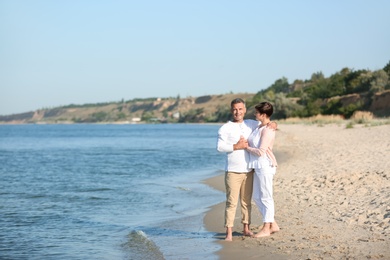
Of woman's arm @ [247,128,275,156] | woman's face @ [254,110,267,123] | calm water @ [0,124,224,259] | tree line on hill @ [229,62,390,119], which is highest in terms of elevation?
tree line on hill @ [229,62,390,119]

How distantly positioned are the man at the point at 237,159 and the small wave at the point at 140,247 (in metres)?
1.06

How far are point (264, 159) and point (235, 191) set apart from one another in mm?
626

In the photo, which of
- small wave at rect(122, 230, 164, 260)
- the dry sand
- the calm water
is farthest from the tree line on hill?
small wave at rect(122, 230, 164, 260)

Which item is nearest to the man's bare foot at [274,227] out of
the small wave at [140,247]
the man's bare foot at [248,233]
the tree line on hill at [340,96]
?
the man's bare foot at [248,233]

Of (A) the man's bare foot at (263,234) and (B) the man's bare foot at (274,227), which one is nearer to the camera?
(A) the man's bare foot at (263,234)

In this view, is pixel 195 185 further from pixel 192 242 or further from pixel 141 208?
pixel 192 242

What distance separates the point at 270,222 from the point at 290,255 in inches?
44.3

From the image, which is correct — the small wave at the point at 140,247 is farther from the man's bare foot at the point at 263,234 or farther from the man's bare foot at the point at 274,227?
the man's bare foot at the point at 274,227

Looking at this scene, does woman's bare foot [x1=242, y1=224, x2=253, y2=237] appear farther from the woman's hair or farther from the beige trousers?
the woman's hair

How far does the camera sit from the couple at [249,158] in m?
7.53

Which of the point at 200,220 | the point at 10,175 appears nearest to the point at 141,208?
the point at 200,220

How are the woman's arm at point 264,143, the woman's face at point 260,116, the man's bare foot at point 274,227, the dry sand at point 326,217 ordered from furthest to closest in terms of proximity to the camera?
the man's bare foot at point 274,227 < the woman's face at point 260,116 < the woman's arm at point 264,143 < the dry sand at point 326,217

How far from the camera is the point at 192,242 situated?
8086 millimetres

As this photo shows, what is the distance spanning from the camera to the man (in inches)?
297
